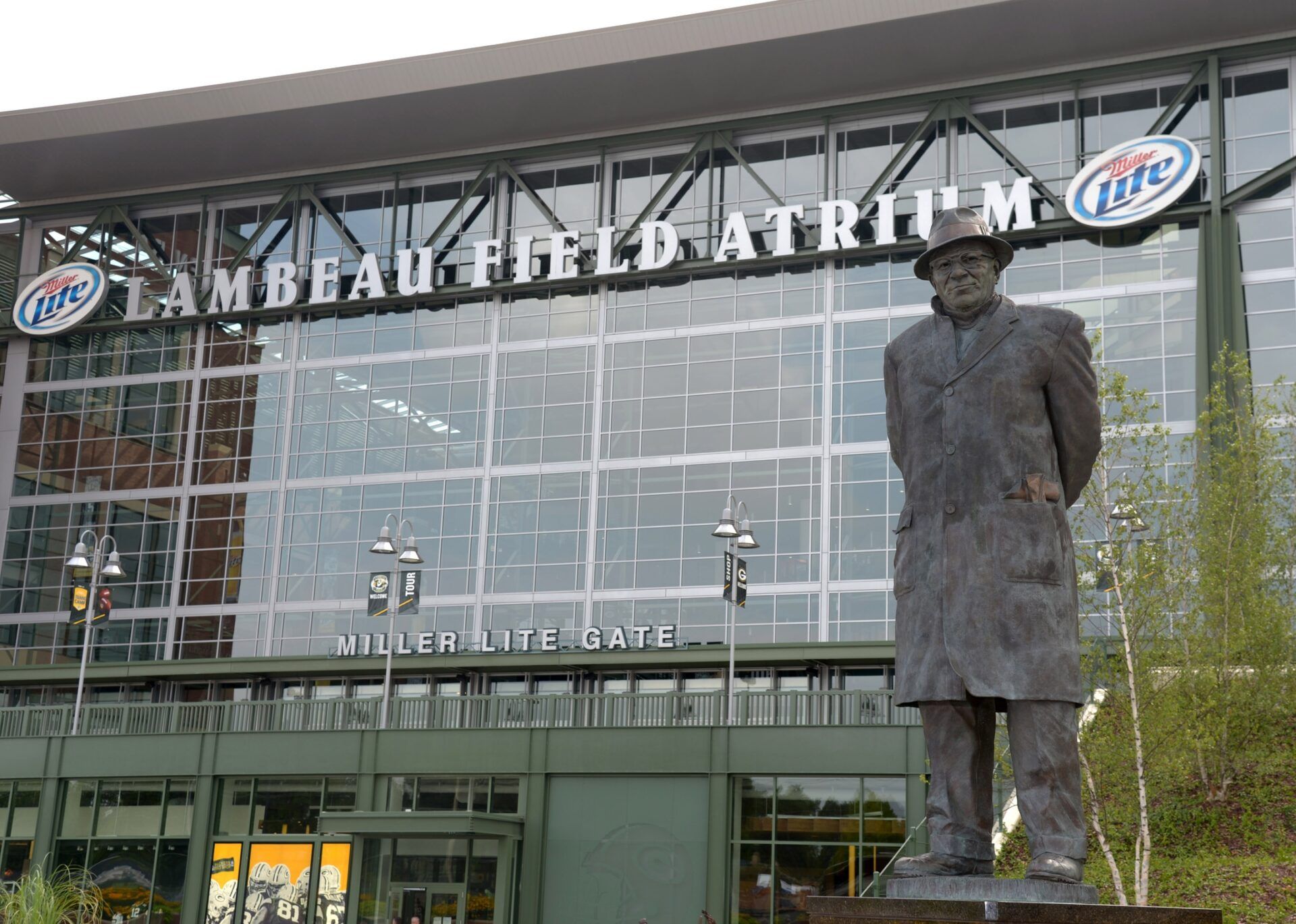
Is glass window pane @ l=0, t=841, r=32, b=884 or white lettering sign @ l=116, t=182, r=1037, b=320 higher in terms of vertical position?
white lettering sign @ l=116, t=182, r=1037, b=320

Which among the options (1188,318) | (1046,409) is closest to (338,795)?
(1188,318)

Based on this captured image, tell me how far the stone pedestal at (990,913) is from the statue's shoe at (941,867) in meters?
0.27

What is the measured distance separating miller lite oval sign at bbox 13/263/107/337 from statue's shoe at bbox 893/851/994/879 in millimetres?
57159

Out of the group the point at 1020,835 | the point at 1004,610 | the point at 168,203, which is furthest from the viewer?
the point at 168,203

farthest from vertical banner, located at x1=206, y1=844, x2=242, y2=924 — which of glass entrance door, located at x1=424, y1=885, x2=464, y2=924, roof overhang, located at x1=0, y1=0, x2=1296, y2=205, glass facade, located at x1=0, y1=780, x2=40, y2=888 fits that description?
roof overhang, located at x1=0, y1=0, x2=1296, y2=205

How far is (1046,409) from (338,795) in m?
37.3

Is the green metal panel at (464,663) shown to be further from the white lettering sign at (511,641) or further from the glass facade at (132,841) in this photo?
the glass facade at (132,841)

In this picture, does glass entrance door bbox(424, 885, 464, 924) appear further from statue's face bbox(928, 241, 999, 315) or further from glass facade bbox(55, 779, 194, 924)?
statue's face bbox(928, 241, 999, 315)

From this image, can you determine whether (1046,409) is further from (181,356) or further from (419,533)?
(181,356)

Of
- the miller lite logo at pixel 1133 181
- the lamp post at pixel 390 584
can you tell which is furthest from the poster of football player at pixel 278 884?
the miller lite logo at pixel 1133 181

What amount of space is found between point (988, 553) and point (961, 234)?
164cm

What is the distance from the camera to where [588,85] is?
5312 centimetres

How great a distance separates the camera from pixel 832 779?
37.3 metres

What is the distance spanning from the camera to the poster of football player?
134 feet
